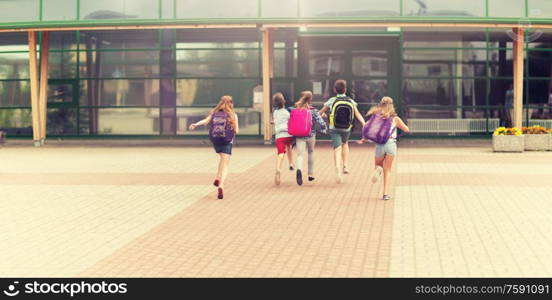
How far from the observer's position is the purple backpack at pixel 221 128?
13383 mm

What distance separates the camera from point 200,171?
1755cm

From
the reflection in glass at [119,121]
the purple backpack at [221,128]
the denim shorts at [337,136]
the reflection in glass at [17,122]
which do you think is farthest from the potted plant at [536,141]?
the reflection in glass at [17,122]

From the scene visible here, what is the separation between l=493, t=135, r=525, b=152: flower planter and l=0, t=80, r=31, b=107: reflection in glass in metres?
14.1

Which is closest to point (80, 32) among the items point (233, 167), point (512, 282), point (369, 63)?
point (369, 63)

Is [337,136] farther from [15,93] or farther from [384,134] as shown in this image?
[15,93]

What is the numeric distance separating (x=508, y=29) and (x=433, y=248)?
19028 millimetres

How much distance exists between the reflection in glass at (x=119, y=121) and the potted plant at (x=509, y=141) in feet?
33.6

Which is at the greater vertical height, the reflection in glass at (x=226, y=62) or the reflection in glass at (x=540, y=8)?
the reflection in glass at (x=540, y=8)

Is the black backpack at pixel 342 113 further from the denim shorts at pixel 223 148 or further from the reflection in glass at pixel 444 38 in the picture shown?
the reflection in glass at pixel 444 38

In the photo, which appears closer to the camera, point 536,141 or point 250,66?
point 536,141

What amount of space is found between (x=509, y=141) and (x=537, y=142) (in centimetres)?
110

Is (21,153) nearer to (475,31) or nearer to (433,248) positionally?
(475,31)

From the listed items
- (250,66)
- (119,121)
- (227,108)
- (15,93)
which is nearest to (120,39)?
(119,121)

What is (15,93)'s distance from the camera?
2836 centimetres
